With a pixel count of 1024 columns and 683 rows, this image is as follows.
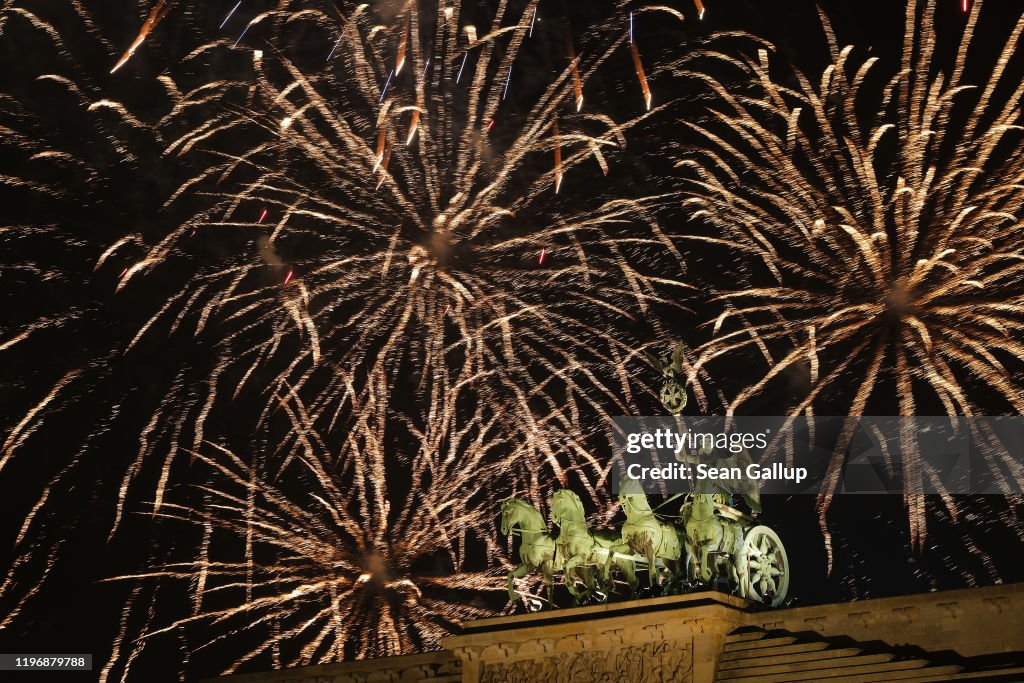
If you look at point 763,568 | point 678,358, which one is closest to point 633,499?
point 763,568

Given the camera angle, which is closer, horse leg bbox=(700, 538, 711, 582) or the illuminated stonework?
the illuminated stonework

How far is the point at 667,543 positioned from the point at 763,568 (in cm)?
149

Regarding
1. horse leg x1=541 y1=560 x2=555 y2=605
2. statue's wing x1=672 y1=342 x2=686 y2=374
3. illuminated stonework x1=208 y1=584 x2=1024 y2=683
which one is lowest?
illuminated stonework x1=208 y1=584 x2=1024 y2=683

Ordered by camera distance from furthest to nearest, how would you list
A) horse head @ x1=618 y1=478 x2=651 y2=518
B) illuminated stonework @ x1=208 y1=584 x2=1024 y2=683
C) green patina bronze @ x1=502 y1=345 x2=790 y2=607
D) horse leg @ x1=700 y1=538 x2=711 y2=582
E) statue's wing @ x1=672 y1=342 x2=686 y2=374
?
statue's wing @ x1=672 y1=342 x2=686 y2=374, horse head @ x1=618 y1=478 x2=651 y2=518, green patina bronze @ x1=502 y1=345 x2=790 y2=607, horse leg @ x1=700 y1=538 x2=711 y2=582, illuminated stonework @ x1=208 y1=584 x2=1024 y2=683

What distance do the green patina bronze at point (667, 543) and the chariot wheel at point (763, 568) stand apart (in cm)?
1

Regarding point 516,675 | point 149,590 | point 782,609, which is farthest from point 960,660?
point 149,590

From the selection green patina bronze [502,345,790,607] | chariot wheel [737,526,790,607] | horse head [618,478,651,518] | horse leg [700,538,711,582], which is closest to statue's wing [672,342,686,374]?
green patina bronze [502,345,790,607]

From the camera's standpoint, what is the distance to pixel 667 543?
71.9 ft

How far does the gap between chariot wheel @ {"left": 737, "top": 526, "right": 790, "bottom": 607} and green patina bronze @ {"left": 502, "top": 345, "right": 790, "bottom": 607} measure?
0.01m

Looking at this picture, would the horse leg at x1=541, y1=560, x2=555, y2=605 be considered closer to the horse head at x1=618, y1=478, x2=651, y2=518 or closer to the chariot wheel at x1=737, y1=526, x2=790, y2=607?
the horse head at x1=618, y1=478, x2=651, y2=518

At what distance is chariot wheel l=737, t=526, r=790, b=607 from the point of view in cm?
2212

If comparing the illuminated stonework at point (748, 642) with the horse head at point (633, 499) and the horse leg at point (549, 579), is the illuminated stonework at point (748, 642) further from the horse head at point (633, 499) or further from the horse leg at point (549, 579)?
the horse head at point (633, 499)

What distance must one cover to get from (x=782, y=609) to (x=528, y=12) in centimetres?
836

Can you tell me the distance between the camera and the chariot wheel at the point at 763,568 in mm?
22125
